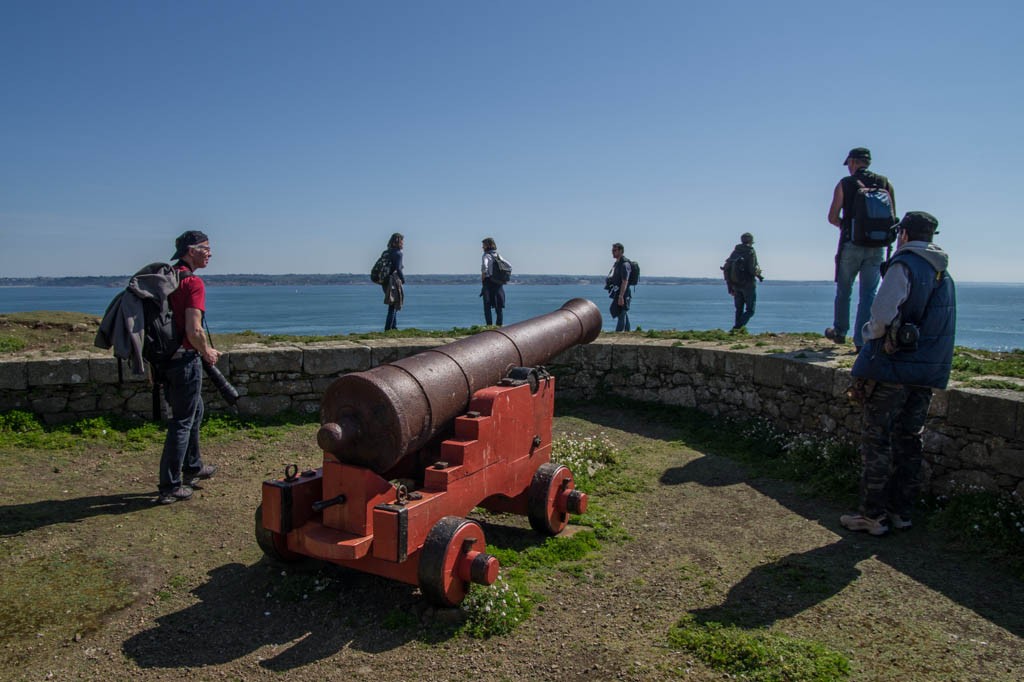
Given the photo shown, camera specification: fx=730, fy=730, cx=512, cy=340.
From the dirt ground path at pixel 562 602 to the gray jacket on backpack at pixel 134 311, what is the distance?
1.22 m

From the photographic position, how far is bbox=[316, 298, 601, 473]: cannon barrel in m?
3.89

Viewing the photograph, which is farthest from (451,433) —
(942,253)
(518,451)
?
(942,253)

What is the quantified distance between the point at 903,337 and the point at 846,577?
1.62 meters

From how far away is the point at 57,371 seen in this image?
289 inches

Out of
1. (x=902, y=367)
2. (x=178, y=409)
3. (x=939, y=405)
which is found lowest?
(x=178, y=409)

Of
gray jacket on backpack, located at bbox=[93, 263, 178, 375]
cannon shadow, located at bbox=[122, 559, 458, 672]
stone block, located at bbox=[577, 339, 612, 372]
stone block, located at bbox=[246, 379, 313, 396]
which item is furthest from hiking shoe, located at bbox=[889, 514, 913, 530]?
stone block, located at bbox=[246, 379, 313, 396]

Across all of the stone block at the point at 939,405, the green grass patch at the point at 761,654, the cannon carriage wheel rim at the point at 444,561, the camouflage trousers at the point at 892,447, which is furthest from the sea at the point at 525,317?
the green grass patch at the point at 761,654

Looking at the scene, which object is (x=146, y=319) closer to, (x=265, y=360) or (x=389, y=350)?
(x=265, y=360)

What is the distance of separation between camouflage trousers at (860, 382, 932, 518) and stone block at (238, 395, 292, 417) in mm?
6023

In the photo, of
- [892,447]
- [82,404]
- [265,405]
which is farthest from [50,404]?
[892,447]

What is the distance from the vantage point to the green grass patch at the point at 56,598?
3816 mm

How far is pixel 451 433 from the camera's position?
4.68 m

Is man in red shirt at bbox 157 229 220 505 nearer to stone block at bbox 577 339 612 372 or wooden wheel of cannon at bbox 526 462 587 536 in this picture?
wooden wheel of cannon at bbox 526 462 587 536

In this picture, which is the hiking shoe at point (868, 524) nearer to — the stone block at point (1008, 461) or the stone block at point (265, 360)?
the stone block at point (1008, 461)
